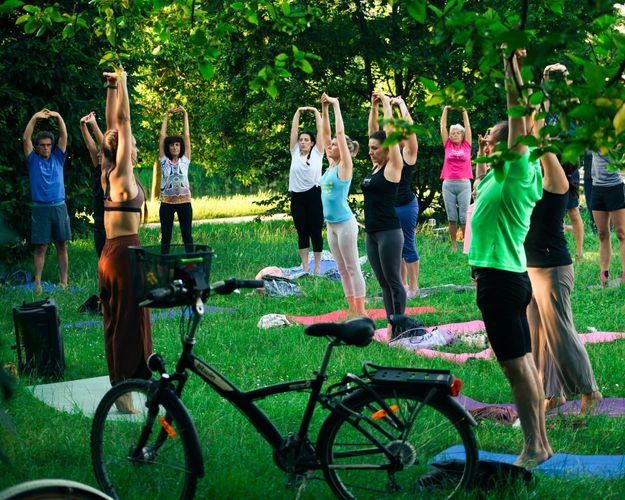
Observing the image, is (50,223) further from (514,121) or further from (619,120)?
(619,120)

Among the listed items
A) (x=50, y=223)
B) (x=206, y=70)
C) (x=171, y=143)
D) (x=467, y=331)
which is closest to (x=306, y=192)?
(x=171, y=143)

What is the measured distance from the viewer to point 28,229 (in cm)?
1503

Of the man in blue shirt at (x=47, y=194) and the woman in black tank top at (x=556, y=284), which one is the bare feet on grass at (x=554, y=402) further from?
the man in blue shirt at (x=47, y=194)

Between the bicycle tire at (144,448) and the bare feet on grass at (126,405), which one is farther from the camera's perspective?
the bare feet on grass at (126,405)

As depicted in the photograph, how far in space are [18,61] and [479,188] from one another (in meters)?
11.1

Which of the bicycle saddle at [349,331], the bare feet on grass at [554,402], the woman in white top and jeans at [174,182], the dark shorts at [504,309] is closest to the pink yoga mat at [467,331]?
the bare feet on grass at [554,402]

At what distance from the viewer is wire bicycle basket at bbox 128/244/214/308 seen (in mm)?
4602

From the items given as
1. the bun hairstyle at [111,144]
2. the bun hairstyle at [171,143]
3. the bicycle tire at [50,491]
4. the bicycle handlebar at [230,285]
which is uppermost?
the bun hairstyle at [171,143]

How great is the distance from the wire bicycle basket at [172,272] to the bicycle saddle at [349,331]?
0.57 m

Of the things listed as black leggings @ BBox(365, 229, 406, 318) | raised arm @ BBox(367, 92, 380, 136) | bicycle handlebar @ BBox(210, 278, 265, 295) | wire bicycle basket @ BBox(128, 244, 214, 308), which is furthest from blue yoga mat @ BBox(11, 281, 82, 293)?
bicycle handlebar @ BBox(210, 278, 265, 295)

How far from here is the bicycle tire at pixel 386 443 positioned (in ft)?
14.9

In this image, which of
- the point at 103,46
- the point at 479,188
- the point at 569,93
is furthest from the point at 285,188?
the point at 569,93

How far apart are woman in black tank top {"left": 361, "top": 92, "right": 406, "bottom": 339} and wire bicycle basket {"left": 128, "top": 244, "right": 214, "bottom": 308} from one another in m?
5.02

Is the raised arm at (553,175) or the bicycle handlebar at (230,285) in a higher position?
the raised arm at (553,175)
